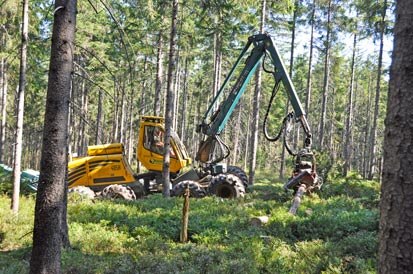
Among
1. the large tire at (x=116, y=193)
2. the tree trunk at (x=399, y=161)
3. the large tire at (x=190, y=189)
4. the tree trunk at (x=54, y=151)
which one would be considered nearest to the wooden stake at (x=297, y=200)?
the large tire at (x=190, y=189)

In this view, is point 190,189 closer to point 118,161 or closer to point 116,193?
point 116,193

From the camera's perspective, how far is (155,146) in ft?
50.2

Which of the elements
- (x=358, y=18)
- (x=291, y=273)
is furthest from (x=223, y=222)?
(x=358, y=18)

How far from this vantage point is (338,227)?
8.84 m

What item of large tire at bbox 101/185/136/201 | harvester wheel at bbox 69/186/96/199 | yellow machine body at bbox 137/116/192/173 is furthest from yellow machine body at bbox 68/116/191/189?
harvester wheel at bbox 69/186/96/199

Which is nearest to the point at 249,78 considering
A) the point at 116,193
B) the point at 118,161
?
the point at 118,161

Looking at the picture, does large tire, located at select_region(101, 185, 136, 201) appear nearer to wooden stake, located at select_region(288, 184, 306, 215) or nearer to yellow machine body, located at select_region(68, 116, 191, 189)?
yellow machine body, located at select_region(68, 116, 191, 189)

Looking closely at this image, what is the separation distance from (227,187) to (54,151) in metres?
9.47

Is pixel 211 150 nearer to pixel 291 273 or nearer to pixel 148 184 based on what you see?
pixel 148 184

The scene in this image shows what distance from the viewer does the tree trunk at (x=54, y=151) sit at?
4.44 meters

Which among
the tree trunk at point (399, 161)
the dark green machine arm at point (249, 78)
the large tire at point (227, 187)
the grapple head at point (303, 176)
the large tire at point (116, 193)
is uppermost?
the dark green machine arm at point (249, 78)

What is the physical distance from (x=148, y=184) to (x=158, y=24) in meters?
11.4

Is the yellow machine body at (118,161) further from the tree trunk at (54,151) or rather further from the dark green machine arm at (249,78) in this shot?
the tree trunk at (54,151)

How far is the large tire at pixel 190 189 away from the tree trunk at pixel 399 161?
38.5 feet
